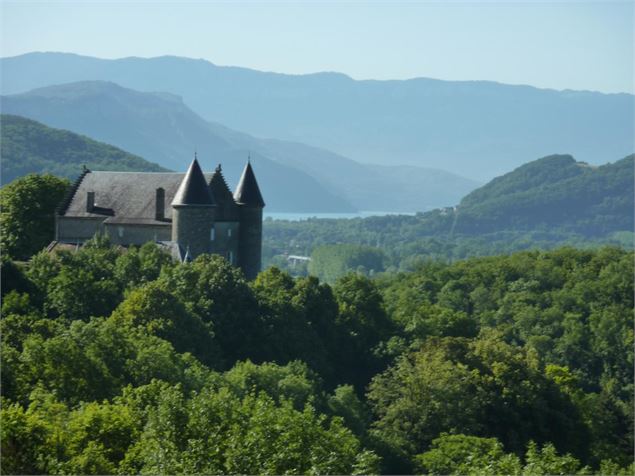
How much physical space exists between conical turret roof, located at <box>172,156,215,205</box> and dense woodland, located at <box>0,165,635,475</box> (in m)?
4.19

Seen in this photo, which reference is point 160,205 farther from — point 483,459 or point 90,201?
point 483,459

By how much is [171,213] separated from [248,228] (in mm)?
4980

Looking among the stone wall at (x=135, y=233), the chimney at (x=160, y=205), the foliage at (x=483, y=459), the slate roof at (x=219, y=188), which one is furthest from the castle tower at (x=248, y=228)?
the foliage at (x=483, y=459)

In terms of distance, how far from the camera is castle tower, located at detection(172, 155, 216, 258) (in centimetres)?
7344

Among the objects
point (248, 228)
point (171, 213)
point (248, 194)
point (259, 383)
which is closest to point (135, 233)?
point (171, 213)

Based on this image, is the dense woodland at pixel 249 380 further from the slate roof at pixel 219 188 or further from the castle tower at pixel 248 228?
the slate roof at pixel 219 188

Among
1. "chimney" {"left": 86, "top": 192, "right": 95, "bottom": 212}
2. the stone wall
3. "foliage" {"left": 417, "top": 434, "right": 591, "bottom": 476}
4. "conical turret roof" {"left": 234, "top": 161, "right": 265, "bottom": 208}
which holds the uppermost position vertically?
"conical turret roof" {"left": 234, "top": 161, "right": 265, "bottom": 208}

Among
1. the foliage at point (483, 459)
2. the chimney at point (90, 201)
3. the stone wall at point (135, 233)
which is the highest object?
the chimney at point (90, 201)

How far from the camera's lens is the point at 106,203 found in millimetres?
78188

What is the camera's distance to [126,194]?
257ft

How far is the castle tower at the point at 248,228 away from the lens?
78.7m

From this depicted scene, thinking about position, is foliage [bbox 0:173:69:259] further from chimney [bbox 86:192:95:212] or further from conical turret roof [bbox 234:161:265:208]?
conical turret roof [bbox 234:161:265:208]

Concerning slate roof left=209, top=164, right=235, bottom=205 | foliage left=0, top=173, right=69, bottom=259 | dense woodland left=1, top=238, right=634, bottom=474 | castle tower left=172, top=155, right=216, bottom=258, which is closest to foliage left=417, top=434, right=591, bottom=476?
dense woodland left=1, top=238, right=634, bottom=474

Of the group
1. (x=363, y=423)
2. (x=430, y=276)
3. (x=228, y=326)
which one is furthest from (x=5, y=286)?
(x=430, y=276)
